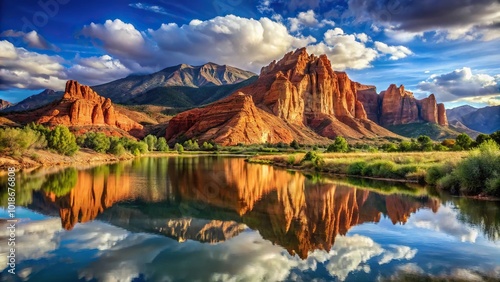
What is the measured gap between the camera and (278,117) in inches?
6570

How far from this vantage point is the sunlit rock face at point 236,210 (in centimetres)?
1423

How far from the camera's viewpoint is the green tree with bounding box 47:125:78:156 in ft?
189

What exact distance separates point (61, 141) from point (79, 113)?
311 ft

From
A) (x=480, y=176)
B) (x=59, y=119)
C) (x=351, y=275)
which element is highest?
(x=59, y=119)

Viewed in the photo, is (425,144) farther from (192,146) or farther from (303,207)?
(192,146)

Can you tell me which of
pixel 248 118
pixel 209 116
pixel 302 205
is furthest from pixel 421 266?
pixel 209 116

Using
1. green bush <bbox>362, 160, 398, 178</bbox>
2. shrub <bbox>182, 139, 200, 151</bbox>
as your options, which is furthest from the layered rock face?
green bush <bbox>362, 160, 398, 178</bbox>

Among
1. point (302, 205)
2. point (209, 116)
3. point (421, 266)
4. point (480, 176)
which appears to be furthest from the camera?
point (209, 116)

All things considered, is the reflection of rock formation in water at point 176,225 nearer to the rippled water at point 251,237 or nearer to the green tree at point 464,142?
the rippled water at point 251,237

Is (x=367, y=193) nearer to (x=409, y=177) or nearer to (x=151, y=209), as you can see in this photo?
(x=409, y=177)

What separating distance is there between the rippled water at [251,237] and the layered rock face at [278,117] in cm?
10643

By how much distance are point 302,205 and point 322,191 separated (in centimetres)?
628

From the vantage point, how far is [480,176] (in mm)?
23328

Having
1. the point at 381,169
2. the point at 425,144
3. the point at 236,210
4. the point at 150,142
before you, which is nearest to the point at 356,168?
the point at 381,169
